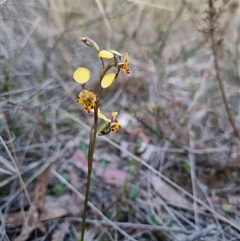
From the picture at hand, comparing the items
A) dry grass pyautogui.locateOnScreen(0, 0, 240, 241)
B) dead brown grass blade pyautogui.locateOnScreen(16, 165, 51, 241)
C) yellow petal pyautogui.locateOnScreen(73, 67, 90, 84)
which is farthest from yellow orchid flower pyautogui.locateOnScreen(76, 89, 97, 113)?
dead brown grass blade pyautogui.locateOnScreen(16, 165, 51, 241)

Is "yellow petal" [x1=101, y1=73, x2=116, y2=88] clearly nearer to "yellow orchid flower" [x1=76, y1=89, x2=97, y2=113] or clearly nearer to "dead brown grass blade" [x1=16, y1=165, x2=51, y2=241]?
"yellow orchid flower" [x1=76, y1=89, x2=97, y2=113]

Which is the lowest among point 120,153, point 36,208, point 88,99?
point 36,208

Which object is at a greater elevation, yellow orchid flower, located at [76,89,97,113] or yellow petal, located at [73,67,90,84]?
yellow petal, located at [73,67,90,84]

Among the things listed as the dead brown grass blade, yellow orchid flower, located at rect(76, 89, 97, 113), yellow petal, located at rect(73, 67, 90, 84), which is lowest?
the dead brown grass blade

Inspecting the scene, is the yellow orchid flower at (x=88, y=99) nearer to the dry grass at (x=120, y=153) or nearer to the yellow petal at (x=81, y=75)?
the yellow petal at (x=81, y=75)

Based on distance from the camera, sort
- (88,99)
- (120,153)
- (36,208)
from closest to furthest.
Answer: (88,99) < (36,208) < (120,153)

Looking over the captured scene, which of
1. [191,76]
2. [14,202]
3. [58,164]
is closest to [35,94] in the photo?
[58,164]

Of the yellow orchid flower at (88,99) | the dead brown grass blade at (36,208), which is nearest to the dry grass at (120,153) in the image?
the dead brown grass blade at (36,208)

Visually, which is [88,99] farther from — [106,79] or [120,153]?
[120,153]

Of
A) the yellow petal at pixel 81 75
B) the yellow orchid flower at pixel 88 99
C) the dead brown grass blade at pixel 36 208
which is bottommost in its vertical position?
the dead brown grass blade at pixel 36 208

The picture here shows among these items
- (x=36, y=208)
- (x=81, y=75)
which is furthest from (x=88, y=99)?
(x=36, y=208)
